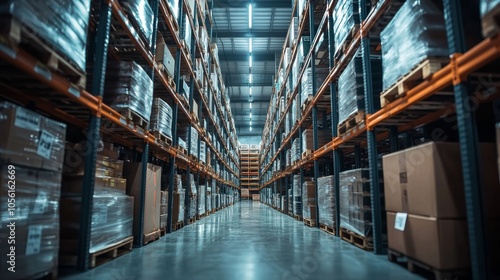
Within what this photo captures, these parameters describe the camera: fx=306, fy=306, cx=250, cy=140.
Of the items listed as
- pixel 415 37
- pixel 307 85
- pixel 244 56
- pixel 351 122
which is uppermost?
pixel 244 56

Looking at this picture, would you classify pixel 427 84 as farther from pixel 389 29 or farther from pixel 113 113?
pixel 113 113

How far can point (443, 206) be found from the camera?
252 centimetres

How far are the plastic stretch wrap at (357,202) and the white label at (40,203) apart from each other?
11.8ft

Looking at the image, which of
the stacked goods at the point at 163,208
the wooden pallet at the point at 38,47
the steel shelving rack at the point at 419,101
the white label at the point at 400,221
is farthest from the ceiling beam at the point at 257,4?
the white label at the point at 400,221

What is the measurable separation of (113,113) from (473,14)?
12.7 ft

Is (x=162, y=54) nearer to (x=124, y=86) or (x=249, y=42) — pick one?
(x=124, y=86)

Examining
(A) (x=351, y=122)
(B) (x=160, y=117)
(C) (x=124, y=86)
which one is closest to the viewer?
(C) (x=124, y=86)

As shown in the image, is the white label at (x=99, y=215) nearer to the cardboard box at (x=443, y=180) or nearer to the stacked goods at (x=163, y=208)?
the stacked goods at (x=163, y=208)

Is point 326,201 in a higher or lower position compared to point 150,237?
higher

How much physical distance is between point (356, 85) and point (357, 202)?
167 centimetres

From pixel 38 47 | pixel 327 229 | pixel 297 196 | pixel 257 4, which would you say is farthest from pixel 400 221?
pixel 257 4

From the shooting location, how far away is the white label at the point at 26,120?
7.24 ft

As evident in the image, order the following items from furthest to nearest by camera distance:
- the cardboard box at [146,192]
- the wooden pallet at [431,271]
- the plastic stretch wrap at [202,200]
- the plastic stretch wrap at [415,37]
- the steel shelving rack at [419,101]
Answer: the plastic stretch wrap at [202,200], the cardboard box at [146,192], the plastic stretch wrap at [415,37], the wooden pallet at [431,271], the steel shelving rack at [419,101]

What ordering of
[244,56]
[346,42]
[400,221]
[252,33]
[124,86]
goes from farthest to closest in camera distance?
1. [244,56]
2. [252,33]
3. [346,42]
4. [124,86]
5. [400,221]
